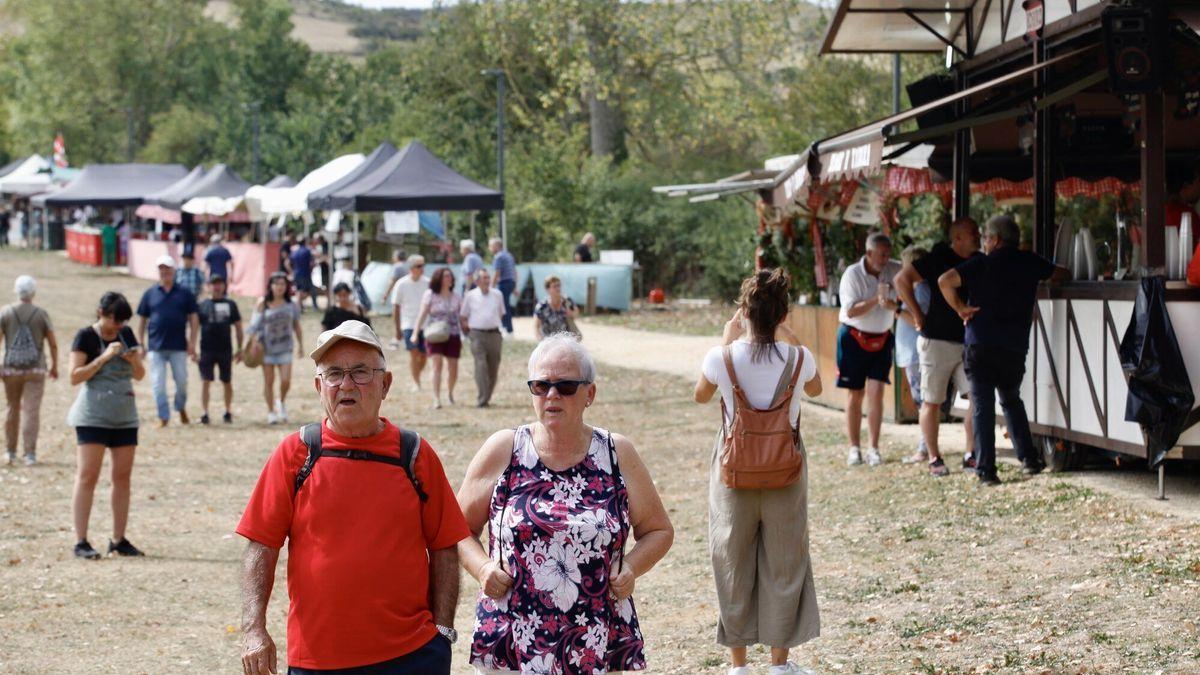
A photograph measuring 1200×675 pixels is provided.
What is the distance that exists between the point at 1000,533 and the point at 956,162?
5233 mm

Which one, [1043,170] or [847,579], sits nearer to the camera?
[847,579]

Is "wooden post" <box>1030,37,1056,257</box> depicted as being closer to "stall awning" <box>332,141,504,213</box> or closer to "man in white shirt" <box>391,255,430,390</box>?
"man in white shirt" <box>391,255,430,390</box>

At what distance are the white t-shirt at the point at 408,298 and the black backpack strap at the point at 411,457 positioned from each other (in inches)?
636

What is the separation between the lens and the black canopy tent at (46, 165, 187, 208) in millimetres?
49219

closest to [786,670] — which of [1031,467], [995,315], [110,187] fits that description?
[995,315]

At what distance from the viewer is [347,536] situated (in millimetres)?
4371

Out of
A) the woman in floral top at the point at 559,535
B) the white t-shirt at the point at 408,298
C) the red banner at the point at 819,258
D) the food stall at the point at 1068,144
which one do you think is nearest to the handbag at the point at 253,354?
the white t-shirt at the point at 408,298

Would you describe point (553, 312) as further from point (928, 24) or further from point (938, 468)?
point (938, 468)

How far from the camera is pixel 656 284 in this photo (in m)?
39.6

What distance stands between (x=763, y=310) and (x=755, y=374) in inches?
10.4

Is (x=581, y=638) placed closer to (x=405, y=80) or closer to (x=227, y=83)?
(x=405, y=80)

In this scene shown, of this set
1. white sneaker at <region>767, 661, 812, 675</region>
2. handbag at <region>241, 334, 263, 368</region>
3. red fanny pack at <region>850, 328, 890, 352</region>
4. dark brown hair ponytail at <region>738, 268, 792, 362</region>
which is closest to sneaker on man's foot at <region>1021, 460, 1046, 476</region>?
red fanny pack at <region>850, 328, 890, 352</region>

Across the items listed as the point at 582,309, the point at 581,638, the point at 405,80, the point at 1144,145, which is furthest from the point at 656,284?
the point at 581,638

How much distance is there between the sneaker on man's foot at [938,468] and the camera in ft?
38.5
